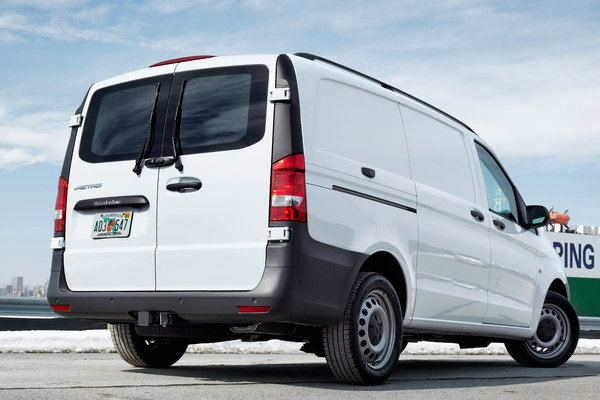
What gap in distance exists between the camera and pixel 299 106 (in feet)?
17.0

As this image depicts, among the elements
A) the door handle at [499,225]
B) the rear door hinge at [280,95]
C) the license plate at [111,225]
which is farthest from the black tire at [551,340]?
the license plate at [111,225]

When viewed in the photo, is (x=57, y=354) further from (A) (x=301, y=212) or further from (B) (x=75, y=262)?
(A) (x=301, y=212)

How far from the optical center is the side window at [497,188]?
7.51 metres

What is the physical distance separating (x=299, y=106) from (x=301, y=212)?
67cm

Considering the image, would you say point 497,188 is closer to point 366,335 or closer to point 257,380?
point 366,335

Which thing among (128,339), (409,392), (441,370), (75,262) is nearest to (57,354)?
(128,339)

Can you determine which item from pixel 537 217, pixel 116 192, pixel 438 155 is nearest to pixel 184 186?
pixel 116 192

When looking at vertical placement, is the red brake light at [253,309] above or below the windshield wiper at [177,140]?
below

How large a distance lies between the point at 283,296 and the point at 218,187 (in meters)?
0.80

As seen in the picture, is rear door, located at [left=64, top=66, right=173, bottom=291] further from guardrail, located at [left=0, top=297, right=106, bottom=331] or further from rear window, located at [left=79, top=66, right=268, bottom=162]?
guardrail, located at [left=0, top=297, right=106, bottom=331]

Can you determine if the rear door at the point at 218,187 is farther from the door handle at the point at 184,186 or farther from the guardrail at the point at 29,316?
the guardrail at the point at 29,316

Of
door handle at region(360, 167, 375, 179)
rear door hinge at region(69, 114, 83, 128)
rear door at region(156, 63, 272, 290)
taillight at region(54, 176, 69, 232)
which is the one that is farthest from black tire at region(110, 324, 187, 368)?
door handle at region(360, 167, 375, 179)

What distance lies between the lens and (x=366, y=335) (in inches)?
219

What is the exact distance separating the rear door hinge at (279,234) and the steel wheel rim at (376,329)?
0.87 meters
